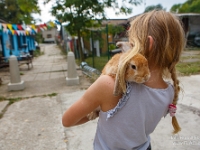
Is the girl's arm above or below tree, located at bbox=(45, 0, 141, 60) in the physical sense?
below

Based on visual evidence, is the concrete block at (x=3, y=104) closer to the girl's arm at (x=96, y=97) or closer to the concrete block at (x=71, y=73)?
the concrete block at (x=71, y=73)

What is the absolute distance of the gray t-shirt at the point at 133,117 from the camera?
85cm

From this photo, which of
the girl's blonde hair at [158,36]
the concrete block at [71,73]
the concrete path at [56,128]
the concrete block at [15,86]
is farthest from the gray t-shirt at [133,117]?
the concrete block at [15,86]

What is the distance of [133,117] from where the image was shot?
87 cm

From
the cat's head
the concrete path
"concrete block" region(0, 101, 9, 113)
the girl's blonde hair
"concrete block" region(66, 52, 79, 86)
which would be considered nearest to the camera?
the cat's head

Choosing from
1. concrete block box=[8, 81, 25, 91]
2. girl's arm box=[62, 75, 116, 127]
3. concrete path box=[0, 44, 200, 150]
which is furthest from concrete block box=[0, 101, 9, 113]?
girl's arm box=[62, 75, 116, 127]

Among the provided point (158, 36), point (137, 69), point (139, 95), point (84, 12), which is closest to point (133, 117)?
point (139, 95)

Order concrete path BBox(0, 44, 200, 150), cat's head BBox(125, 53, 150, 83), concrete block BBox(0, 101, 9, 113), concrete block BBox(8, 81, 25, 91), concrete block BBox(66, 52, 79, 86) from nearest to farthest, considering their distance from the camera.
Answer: cat's head BBox(125, 53, 150, 83) → concrete path BBox(0, 44, 200, 150) → concrete block BBox(0, 101, 9, 113) → concrete block BBox(8, 81, 25, 91) → concrete block BBox(66, 52, 79, 86)

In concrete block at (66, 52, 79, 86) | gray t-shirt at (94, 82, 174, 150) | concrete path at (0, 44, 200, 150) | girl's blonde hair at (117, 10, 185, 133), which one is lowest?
concrete path at (0, 44, 200, 150)

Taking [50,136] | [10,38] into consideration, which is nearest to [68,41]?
[10,38]

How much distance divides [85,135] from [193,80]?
3826 mm

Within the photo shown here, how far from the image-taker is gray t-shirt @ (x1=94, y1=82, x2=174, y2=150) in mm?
846

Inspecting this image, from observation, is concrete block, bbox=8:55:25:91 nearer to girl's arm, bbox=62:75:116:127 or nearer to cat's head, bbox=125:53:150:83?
girl's arm, bbox=62:75:116:127

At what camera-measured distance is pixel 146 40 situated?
0.85 meters
